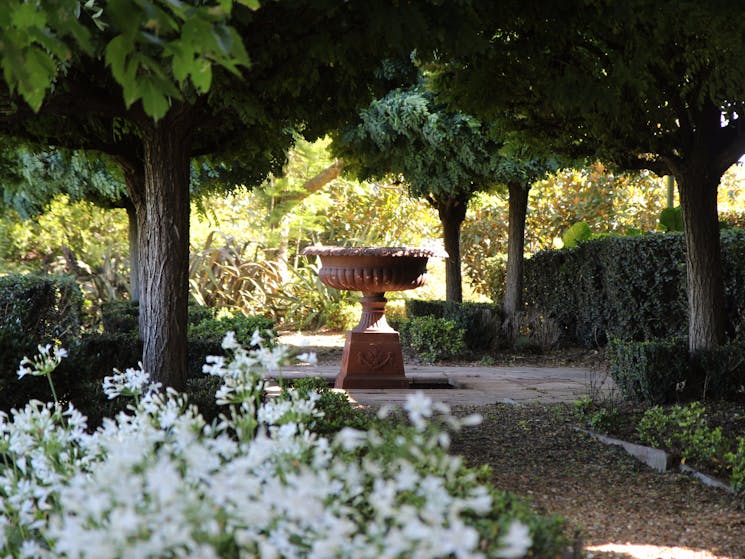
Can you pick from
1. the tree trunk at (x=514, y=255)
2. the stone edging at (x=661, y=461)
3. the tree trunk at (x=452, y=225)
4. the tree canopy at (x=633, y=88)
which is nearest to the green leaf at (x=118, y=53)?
the tree canopy at (x=633, y=88)

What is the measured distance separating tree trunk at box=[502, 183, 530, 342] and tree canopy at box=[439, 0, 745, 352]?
465cm

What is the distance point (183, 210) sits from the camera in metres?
5.35

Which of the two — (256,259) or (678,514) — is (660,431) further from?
(256,259)

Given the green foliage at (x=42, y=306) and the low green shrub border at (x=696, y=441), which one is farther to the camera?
Result: the green foliage at (x=42, y=306)

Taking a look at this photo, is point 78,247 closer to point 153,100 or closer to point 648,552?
point 648,552

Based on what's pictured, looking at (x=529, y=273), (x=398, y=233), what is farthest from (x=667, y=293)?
(x=398, y=233)

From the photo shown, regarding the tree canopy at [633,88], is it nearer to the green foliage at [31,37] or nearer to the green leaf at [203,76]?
the green leaf at [203,76]

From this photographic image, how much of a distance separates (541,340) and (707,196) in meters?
4.97

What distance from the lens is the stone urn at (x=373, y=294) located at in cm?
791

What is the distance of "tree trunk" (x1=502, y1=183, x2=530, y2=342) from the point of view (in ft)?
36.9

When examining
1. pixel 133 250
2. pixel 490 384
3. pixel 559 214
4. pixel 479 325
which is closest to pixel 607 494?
pixel 490 384

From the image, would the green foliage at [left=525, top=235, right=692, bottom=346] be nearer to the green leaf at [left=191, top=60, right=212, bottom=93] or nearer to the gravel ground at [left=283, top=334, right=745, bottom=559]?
the gravel ground at [left=283, top=334, right=745, bottom=559]

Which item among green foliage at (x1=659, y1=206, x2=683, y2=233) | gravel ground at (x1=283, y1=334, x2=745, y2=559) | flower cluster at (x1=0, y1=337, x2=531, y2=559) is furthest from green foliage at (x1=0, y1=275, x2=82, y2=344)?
green foliage at (x1=659, y1=206, x2=683, y2=233)

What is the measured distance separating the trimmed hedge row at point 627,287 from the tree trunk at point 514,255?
0.59m
